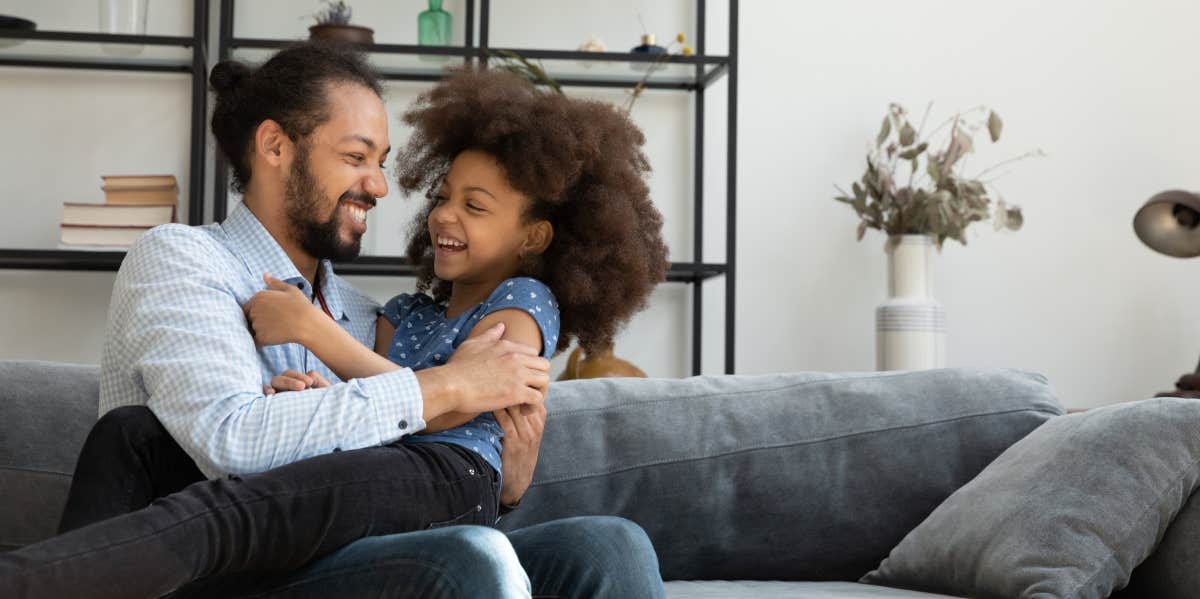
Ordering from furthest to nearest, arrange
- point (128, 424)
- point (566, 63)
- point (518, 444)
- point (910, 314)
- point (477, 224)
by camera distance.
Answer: point (566, 63), point (910, 314), point (477, 224), point (518, 444), point (128, 424)

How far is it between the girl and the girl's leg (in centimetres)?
32

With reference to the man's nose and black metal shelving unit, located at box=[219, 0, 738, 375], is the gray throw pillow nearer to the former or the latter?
the man's nose

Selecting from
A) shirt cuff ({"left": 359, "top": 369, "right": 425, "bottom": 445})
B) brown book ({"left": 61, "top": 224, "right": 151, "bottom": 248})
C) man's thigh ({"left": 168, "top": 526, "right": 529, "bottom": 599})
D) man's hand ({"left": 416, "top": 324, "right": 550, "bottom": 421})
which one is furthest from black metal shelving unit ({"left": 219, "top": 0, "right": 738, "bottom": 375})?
man's thigh ({"left": 168, "top": 526, "right": 529, "bottom": 599})

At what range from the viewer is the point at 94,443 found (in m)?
1.33

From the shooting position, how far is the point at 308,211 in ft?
5.76

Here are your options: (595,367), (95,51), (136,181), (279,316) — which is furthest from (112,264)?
(279,316)

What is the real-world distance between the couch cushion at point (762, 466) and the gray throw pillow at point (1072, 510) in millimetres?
153

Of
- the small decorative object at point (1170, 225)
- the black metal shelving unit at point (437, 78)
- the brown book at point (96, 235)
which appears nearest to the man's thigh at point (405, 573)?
the black metal shelving unit at point (437, 78)

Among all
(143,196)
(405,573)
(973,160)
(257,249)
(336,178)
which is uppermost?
(973,160)

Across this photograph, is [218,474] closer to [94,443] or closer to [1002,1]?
[94,443]

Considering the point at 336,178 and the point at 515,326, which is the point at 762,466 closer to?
the point at 515,326

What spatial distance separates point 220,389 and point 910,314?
2244 millimetres

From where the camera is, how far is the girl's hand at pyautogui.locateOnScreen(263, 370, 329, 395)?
1482 mm

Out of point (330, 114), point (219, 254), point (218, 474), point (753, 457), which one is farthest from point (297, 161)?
point (753, 457)
